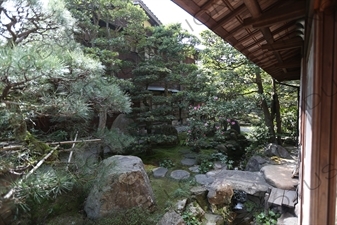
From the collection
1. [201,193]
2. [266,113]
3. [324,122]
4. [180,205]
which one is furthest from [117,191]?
[266,113]

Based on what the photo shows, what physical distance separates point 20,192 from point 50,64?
1.20 metres

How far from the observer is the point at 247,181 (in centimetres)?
456

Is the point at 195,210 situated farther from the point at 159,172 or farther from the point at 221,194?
the point at 159,172

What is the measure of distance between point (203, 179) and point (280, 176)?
1807 millimetres

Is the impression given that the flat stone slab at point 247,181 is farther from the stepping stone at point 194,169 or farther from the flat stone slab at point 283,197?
the stepping stone at point 194,169

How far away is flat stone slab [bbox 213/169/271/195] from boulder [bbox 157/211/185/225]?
1577mm

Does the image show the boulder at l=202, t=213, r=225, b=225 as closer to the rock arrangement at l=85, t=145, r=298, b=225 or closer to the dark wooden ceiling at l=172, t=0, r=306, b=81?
the rock arrangement at l=85, t=145, r=298, b=225

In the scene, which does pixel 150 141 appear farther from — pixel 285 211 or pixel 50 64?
pixel 50 64

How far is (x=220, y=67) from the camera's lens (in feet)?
25.8

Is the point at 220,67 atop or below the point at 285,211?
atop

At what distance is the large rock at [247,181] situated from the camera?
4188 mm

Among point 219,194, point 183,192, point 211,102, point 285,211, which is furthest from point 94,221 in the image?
point 211,102

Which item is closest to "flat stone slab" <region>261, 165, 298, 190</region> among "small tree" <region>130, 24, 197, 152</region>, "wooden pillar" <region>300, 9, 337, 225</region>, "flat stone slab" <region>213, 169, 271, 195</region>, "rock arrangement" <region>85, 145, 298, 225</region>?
"rock arrangement" <region>85, 145, 298, 225</region>

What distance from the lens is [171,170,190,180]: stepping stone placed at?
5.58 m
